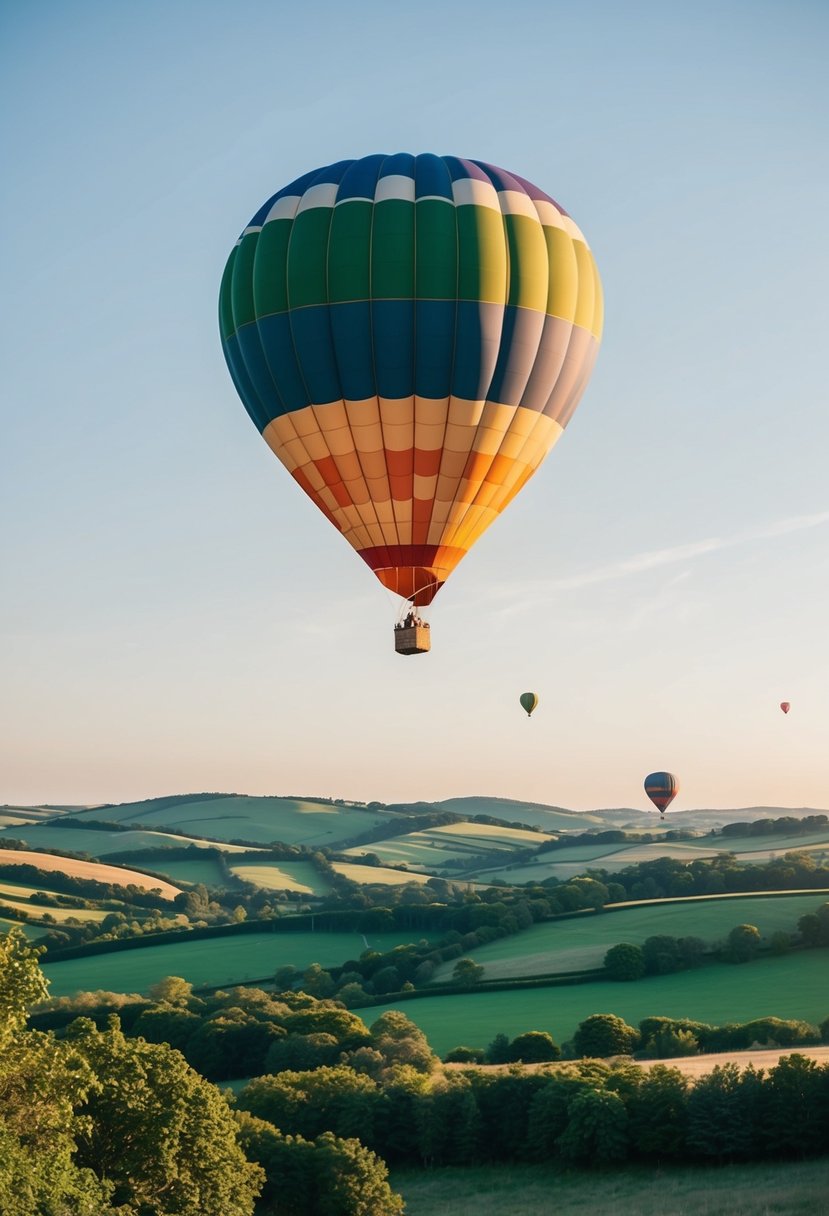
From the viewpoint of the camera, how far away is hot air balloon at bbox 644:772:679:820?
124 meters

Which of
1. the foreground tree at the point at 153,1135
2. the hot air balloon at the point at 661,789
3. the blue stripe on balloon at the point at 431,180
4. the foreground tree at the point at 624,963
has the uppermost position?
the blue stripe on balloon at the point at 431,180

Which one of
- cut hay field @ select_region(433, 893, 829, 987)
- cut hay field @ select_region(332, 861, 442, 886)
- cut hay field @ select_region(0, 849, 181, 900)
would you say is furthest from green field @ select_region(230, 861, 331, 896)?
cut hay field @ select_region(433, 893, 829, 987)

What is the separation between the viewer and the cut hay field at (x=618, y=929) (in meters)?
94.6

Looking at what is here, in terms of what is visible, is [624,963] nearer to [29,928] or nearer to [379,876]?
[29,928]

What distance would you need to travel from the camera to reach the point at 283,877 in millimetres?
190250

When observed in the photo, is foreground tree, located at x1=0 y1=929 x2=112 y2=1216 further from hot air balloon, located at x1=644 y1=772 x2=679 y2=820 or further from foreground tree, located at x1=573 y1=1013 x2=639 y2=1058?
hot air balloon, located at x1=644 y1=772 x2=679 y2=820

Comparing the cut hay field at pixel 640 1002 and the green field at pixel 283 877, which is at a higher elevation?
the green field at pixel 283 877

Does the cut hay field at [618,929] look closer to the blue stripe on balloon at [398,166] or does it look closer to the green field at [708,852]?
the green field at [708,852]

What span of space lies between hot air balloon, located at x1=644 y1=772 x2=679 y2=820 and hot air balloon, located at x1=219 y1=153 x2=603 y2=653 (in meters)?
86.3

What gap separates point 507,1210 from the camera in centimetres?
4400

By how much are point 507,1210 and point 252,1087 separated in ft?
49.2

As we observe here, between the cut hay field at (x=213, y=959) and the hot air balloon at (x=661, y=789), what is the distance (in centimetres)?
2775

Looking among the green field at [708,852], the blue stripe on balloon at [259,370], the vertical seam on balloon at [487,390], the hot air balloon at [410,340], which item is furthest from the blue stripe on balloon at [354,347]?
the green field at [708,852]

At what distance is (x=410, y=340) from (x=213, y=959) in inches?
3262
